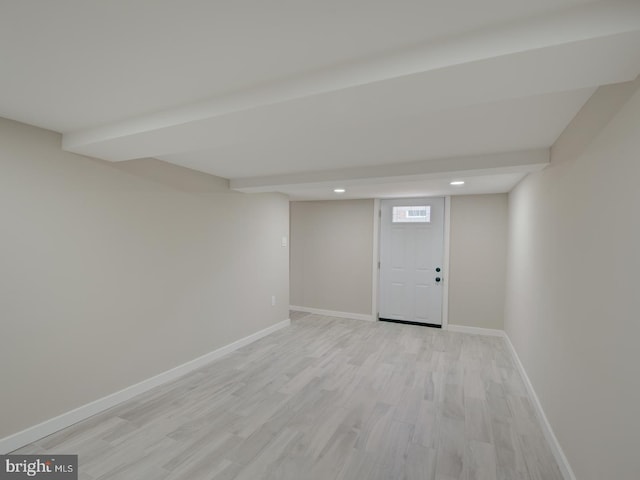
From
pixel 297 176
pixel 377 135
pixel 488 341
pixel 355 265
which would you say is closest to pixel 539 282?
pixel 377 135

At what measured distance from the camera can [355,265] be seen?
5.67 m

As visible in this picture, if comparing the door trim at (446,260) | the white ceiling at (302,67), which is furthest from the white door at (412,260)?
the white ceiling at (302,67)

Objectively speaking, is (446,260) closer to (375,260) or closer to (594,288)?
(375,260)

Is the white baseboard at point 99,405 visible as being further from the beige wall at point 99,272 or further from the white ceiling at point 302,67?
the white ceiling at point 302,67

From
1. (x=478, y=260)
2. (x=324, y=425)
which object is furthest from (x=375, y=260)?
(x=324, y=425)

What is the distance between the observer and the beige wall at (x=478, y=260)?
185 inches

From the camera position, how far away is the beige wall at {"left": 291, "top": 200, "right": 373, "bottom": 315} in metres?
5.59

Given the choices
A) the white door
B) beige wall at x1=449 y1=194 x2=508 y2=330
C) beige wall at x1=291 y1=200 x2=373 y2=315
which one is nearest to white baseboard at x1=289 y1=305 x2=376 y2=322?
beige wall at x1=291 y1=200 x2=373 y2=315

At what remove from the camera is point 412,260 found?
17.3 ft

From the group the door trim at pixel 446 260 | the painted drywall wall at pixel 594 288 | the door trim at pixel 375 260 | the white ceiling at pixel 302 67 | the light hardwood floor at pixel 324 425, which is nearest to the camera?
the white ceiling at pixel 302 67

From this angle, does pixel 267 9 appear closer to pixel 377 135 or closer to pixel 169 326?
pixel 377 135

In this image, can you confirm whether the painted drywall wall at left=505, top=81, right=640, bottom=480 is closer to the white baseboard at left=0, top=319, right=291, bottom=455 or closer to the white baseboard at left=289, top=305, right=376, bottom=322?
the white baseboard at left=289, top=305, right=376, bottom=322

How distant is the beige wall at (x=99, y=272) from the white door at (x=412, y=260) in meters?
2.69

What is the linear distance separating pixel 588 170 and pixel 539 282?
1.30 metres
